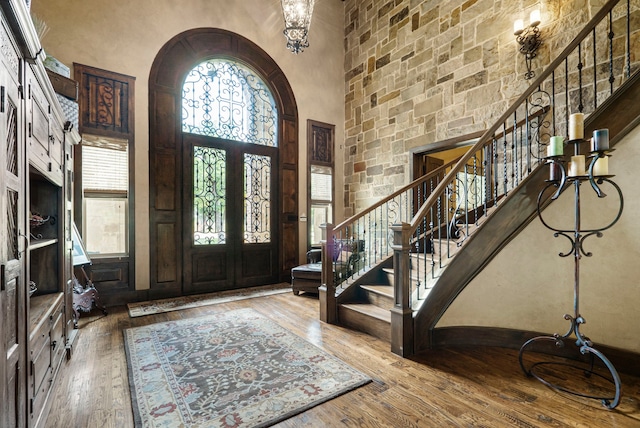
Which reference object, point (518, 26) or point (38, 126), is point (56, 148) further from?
point (518, 26)

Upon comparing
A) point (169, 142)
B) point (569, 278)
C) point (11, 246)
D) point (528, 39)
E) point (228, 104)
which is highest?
point (528, 39)

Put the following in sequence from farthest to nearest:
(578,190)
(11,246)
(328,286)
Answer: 1. (328,286)
2. (578,190)
3. (11,246)

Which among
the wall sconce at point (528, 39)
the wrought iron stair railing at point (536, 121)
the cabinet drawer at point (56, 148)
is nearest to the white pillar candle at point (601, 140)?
the wrought iron stair railing at point (536, 121)

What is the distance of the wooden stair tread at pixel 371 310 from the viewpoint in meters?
3.02

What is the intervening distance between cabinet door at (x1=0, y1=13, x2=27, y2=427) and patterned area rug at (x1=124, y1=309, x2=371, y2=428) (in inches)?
29.5

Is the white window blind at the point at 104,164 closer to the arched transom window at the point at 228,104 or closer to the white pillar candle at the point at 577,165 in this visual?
the arched transom window at the point at 228,104

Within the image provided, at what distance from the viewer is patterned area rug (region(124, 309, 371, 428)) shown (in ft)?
6.25

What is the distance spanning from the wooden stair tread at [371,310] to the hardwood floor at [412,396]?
0.23 metres

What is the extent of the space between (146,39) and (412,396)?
5431 mm

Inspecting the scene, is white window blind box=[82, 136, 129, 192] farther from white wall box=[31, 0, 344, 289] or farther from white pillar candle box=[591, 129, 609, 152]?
white pillar candle box=[591, 129, 609, 152]

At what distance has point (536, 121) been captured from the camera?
3.74m

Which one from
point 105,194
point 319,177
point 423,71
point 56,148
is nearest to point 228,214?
point 105,194

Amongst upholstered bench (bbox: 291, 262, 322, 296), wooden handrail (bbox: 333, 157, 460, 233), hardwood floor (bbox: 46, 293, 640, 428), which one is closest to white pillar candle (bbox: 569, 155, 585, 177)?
hardwood floor (bbox: 46, 293, 640, 428)

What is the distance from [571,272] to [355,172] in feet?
14.0
